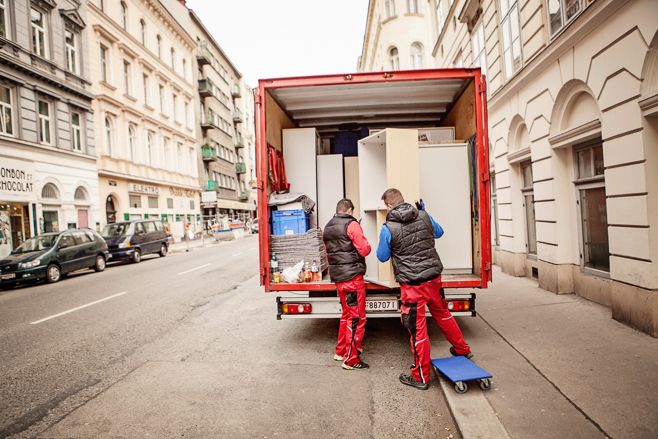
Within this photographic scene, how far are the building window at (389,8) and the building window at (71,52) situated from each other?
18991 millimetres

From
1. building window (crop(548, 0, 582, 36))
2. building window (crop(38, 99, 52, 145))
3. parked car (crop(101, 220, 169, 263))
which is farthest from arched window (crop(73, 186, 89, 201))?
building window (crop(548, 0, 582, 36))

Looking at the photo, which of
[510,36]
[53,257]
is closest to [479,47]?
[510,36]

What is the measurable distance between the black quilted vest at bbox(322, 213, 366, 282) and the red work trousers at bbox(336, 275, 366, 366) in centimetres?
9

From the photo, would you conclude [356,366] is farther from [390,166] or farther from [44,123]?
[44,123]

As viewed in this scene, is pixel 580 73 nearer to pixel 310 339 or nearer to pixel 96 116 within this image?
pixel 310 339

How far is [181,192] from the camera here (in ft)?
108

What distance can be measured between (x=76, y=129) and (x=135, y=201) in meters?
6.07

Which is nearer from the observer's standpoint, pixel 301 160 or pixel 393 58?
pixel 301 160

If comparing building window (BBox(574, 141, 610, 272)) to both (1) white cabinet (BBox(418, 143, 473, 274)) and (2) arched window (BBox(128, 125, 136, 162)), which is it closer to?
(1) white cabinet (BBox(418, 143, 473, 274))

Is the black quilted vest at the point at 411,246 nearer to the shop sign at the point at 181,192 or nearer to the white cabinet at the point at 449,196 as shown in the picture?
the white cabinet at the point at 449,196

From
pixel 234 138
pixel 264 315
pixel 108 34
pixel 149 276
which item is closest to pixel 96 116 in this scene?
pixel 108 34

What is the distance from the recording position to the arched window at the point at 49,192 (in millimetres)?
18873

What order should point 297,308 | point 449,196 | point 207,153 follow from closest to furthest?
point 297,308
point 449,196
point 207,153

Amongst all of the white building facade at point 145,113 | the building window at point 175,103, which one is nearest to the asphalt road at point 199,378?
the white building facade at point 145,113
